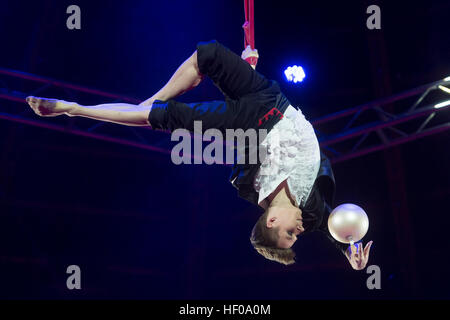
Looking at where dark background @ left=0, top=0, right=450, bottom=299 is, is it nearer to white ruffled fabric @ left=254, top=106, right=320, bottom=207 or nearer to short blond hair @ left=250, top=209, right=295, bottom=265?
short blond hair @ left=250, top=209, right=295, bottom=265

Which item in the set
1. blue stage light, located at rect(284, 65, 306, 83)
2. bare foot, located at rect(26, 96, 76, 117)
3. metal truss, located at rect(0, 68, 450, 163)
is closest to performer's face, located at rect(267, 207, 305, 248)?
bare foot, located at rect(26, 96, 76, 117)

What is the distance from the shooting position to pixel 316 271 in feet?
17.3

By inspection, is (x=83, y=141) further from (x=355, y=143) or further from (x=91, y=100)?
(x=355, y=143)

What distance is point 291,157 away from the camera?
2674 mm

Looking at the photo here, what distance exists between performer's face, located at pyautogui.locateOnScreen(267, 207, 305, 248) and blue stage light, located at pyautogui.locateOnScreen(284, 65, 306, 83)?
103 inches

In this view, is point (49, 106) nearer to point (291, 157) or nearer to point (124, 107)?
point (124, 107)

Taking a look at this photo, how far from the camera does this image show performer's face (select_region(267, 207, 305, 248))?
276 centimetres

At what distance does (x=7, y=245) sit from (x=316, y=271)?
291cm

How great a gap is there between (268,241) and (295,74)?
8.72 feet

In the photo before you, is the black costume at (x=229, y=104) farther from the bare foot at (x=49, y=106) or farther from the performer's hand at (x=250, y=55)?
the bare foot at (x=49, y=106)

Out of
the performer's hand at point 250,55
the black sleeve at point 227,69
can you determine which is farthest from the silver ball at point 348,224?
the performer's hand at point 250,55

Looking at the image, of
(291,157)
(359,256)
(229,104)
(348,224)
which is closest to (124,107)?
(229,104)

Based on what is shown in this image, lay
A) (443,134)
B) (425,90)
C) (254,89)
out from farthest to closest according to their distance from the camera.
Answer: (443,134) → (425,90) → (254,89)

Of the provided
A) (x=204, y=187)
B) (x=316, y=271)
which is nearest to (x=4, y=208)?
(x=204, y=187)
